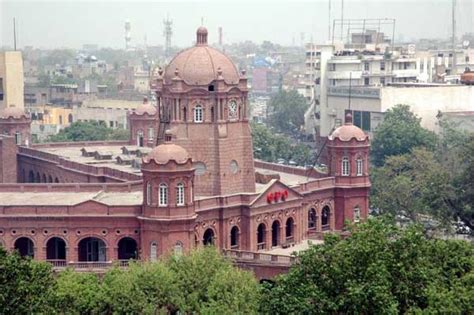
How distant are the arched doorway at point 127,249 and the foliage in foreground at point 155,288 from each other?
7554 mm

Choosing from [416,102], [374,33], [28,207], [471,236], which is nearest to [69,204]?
[28,207]

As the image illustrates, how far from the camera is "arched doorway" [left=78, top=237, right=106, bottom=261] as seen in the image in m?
63.5

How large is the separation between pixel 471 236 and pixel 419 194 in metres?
9.53

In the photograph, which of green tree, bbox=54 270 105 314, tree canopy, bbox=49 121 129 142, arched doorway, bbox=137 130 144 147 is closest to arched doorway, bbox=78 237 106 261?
green tree, bbox=54 270 105 314

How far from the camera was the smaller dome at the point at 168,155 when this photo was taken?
61156 millimetres

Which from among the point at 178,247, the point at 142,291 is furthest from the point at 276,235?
the point at 142,291

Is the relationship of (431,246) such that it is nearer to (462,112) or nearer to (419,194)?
(419,194)

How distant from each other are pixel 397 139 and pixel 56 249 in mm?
46881

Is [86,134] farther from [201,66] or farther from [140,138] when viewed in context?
[201,66]

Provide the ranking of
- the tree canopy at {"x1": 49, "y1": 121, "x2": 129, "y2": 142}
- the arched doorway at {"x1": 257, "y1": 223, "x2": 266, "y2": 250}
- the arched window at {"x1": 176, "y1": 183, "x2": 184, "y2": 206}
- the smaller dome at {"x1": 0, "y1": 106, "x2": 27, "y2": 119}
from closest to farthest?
the arched window at {"x1": 176, "y1": 183, "x2": 184, "y2": 206} → the arched doorway at {"x1": 257, "y1": 223, "x2": 266, "y2": 250} → the smaller dome at {"x1": 0, "y1": 106, "x2": 27, "y2": 119} → the tree canopy at {"x1": 49, "y1": 121, "x2": 129, "y2": 142}

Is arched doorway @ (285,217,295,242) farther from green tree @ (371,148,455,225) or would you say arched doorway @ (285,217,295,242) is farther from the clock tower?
green tree @ (371,148,455,225)

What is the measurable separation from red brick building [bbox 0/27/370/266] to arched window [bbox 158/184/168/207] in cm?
7

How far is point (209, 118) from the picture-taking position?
66875 millimetres

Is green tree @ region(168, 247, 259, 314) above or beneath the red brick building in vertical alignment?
beneath
